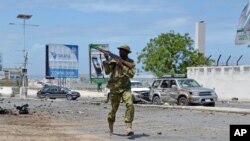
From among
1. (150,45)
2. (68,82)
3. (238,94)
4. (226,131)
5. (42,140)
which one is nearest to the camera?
(42,140)

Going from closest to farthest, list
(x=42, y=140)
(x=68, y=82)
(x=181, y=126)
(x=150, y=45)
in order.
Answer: (x=42, y=140)
(x=181, y=126)
(x=150, y=45)
(x=68, y=82)

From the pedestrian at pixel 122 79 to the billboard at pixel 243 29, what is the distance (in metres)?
30.3

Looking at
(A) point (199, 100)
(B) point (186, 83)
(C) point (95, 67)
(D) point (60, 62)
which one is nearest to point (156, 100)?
(B) point (186, 83)

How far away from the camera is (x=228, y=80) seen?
49.2m

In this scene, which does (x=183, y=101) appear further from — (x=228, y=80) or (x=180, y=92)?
(x=228, y=80)

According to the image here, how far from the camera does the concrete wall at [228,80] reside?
47.1 metres

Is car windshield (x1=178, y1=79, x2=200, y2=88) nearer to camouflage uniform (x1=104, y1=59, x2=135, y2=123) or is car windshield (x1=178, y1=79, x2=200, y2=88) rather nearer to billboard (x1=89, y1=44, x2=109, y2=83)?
camouflage uniform (x1=104, y1=59, x2=135, y2=123)

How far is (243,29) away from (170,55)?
2094 centimetres

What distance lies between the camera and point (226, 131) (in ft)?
45.3

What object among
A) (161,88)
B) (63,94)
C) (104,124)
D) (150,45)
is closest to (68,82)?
(150,45)

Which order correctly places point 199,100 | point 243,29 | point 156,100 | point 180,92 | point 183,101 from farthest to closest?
point 243,29, point 156,100, point 180,92, point 183,101, point 199,100

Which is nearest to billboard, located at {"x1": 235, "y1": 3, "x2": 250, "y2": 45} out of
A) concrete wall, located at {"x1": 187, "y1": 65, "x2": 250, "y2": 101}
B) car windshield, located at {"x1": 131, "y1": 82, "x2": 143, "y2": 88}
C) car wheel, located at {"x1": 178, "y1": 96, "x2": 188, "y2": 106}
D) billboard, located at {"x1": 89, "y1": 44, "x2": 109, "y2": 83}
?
concrete wall, located at {"x1": 187, "y1": 65, "x2": 250, "y2": 101}

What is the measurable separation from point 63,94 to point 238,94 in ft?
54.5

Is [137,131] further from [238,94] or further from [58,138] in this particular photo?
[238,94]
